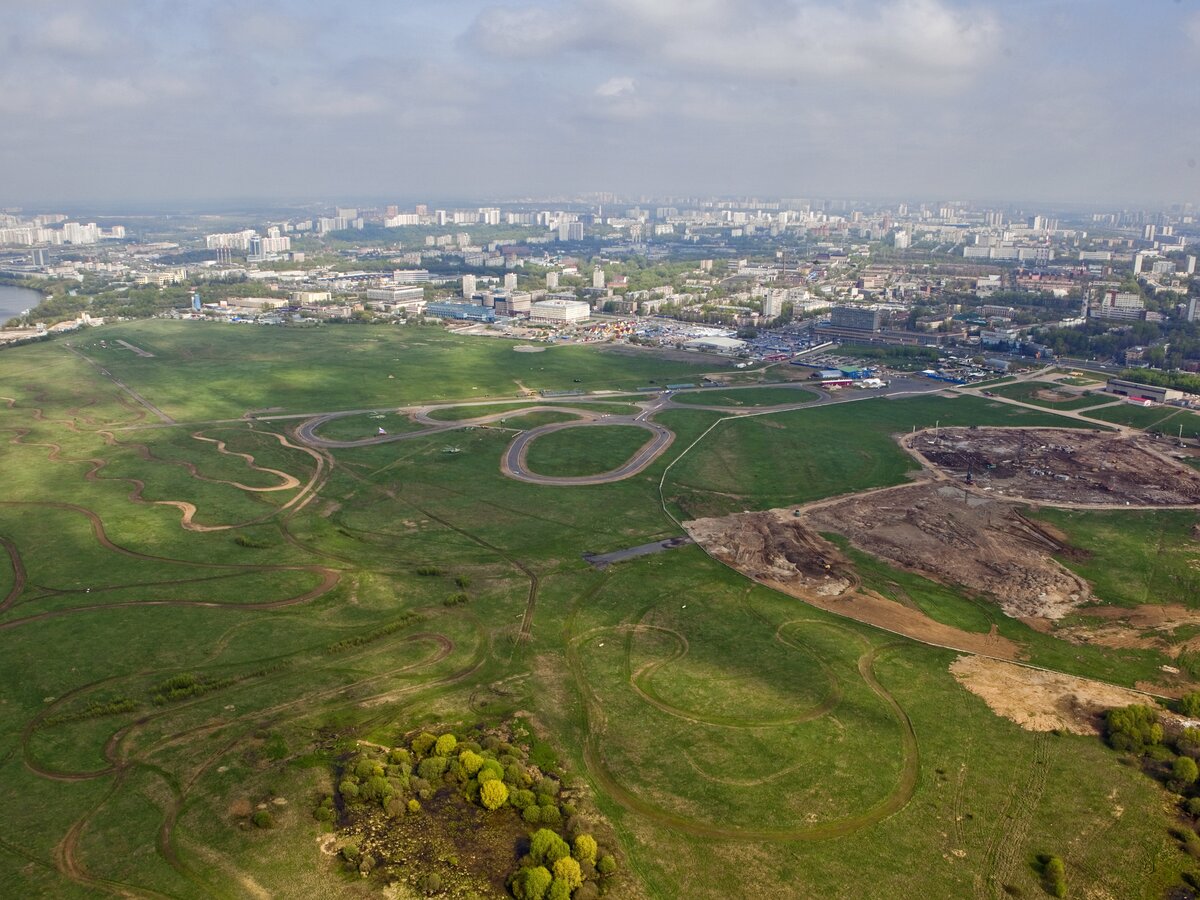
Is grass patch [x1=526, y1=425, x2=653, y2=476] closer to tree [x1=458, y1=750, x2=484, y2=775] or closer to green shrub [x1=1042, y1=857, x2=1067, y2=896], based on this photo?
tree [x1=458, y1=750, x2=484, y2=775]

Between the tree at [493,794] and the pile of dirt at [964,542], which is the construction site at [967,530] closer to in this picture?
the pile of dirt at [964,542]

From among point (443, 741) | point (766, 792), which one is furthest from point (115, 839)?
point (766, 792)

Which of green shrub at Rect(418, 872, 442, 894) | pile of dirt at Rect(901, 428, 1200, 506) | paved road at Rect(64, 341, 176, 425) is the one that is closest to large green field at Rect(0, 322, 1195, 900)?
green shrub at Rect(418, 872, 442, 894)

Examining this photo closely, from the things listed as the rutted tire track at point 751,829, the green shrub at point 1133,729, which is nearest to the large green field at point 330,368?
the rutted tire track at point 751,829

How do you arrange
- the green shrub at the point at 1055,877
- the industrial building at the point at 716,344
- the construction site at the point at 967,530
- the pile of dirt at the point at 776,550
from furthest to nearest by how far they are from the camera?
the industrial building at the point at 716,344 → the pile of dirt at the point at 776,550 → the construction site at the point at 967,530 → the green shrub at the point at 1055,877

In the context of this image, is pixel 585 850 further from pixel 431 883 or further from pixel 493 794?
pixel 431 883

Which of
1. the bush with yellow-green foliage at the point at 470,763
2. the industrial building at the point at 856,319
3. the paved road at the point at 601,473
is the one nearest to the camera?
the bush with yellow-green foliage at the point at 470,763
